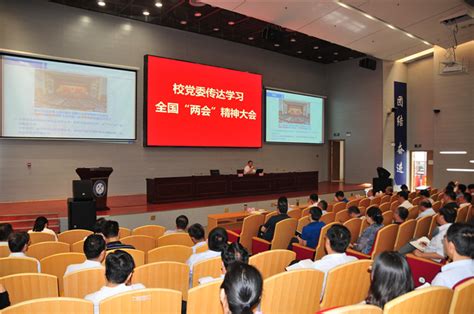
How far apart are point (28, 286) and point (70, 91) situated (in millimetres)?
7250

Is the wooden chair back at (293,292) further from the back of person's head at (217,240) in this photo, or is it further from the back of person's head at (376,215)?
the back of person's head at (376,215)

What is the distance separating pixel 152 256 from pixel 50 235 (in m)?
1.89

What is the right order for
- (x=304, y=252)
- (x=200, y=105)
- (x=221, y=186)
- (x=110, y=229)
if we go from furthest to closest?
(x=200, y=105) < (x=221, y=186) < (x=304, y=252) < (x=110, y=229)

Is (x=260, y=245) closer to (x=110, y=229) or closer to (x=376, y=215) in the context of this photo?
(x=376, y=215)

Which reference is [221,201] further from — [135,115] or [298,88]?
[298,88]

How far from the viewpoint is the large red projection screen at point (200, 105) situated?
9656mm

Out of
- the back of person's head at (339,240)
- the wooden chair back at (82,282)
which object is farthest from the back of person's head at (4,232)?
the back of person's head at (339,240)

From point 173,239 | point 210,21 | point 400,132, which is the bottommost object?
point 173,239

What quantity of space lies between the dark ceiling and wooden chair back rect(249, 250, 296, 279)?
646cm

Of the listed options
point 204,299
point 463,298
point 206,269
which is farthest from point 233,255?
point 463,298

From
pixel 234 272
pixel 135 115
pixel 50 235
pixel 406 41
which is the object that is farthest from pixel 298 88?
pixel 234 272

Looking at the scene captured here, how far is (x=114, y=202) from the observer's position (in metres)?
8.09

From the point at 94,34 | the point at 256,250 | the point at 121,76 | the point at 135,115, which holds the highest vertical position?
the point at 94,34

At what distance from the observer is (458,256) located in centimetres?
242
